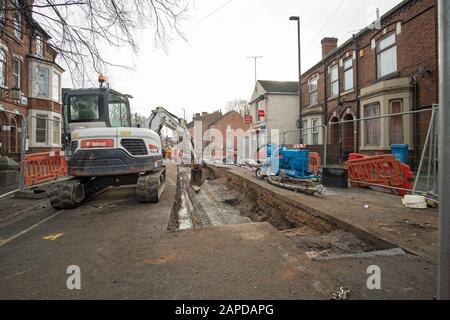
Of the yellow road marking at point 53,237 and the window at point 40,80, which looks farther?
the window at point 40,80

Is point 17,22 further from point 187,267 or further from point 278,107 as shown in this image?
point 278,107

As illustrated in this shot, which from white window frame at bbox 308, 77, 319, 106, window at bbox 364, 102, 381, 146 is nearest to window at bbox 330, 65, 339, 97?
white window frame at bbox 308, 77, 319, 106

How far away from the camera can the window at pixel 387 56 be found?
1209cm

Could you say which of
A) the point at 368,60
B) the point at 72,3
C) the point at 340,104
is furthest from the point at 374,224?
the point at 340,104

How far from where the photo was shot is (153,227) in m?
4.42

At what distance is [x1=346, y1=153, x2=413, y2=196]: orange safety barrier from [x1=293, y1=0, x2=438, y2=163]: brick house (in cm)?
145

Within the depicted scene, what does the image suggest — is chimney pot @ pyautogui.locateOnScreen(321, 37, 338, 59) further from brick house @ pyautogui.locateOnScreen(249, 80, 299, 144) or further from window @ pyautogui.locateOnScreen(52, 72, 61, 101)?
window @ pyautogui.locateOnScreen(52, 72, 61, 101)

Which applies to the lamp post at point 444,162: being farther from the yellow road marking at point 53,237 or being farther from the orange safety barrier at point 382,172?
the orange safety barrier at point 382,172

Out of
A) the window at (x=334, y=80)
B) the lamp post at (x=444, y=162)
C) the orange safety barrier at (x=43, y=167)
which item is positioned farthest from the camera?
the window at (x=334, y=80)

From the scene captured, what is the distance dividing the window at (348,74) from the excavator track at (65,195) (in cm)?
1577

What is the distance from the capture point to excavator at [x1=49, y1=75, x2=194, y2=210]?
19.7 ft

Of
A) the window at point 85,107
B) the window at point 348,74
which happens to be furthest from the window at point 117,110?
the window at point 348,74
